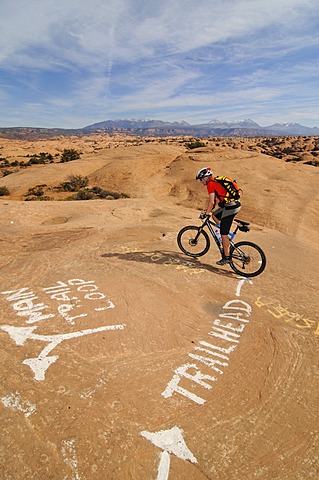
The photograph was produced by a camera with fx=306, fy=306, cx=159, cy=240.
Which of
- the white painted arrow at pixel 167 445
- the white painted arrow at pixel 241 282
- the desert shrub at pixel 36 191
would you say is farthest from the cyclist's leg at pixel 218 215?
the desert shrub at pixel 36 191

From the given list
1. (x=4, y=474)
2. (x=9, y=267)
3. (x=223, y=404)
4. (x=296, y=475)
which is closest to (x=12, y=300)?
(x=9, y=267)

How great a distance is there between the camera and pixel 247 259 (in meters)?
6.18

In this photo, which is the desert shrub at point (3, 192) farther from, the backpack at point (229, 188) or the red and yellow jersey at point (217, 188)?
the backpack at point (229, 188)

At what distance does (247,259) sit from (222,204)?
4.01ft

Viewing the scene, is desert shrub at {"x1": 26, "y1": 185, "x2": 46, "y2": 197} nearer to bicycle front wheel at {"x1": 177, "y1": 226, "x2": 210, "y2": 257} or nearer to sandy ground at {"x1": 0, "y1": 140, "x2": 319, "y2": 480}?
sandy ground at {"x1": 0, "y1": 140, "x2": 319, "y2": 480}

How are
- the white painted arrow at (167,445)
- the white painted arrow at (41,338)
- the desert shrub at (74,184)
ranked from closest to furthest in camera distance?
the white painted arrow at (167,445) < the white painted arrow at (41,338) < the desert shrub at (74,184)

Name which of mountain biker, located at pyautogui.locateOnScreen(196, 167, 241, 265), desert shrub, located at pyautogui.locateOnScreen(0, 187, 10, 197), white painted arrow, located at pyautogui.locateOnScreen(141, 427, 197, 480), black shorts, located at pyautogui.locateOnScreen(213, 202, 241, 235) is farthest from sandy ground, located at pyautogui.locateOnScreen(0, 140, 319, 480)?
desert shrub, located at pyautogui.locateOnScreen(0, 187, 10, 197)

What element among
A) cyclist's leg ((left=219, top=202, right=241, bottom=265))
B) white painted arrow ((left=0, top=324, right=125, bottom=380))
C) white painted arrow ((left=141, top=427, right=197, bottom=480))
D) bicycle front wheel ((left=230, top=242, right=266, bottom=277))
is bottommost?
white painted arrow ((left=141, top=427, right=197, bottom=480))

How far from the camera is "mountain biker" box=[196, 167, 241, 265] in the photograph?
239 inches

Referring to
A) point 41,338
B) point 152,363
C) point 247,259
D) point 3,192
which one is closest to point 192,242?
point 247,259

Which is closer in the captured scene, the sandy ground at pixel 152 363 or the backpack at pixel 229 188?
the sandy ground at pixel 152 363

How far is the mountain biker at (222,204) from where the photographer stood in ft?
19.9

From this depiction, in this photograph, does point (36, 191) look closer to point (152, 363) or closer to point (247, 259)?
point (247, 259)

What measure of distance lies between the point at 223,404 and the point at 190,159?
1841 cm
